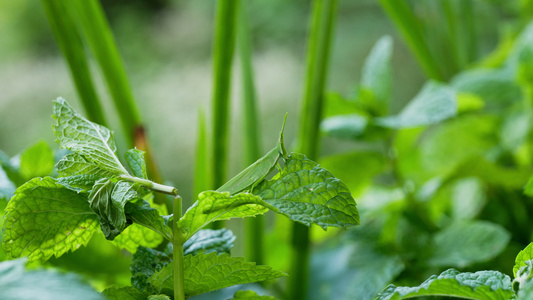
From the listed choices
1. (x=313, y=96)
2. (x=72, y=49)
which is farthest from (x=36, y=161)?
(x=313, y=96)

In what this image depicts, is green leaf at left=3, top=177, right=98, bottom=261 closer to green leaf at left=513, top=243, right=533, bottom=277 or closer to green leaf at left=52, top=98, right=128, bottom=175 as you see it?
green leaf at left=52, top=98, right=128, bottom=175

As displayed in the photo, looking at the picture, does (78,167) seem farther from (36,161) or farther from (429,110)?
(429,110)

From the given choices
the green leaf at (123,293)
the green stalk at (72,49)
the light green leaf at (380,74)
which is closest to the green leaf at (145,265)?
the green leaf at (123,293)

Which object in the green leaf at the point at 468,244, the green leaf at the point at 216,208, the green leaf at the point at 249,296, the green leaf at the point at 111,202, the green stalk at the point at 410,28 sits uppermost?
the green stalk at the point at 410,28

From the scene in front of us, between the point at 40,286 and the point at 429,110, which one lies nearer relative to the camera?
the point at 40,286

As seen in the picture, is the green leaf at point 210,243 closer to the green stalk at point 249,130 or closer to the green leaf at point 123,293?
the green leaf at point 123,293

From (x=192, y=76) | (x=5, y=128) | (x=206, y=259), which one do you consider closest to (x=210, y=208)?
(x=206, y=259)

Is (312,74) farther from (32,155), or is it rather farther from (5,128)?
(5,128)
